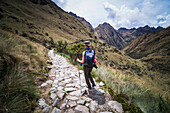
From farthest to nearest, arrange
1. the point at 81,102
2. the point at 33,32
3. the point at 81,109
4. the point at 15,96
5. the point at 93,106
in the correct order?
the point at 33,32, the point at 81,102, the point at 93,106, the point at 81,109, the point at 15,96

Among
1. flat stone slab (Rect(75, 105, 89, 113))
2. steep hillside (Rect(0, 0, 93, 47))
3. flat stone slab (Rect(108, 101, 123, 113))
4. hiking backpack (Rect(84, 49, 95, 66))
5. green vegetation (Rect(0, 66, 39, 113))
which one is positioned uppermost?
steep hillside (Rect(0, 0, 93, 47))

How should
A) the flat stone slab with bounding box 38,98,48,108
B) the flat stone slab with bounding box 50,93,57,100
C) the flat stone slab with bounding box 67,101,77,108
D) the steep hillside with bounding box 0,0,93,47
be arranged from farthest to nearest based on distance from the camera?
the steep hillside with bounding box 0,0,93,47 → the flat stone slab with bounding box 50,93,57,100 → the flat stone slab with bounding box 67,101,77,108 → the flat stone slab with bounding box 38,98,48,108

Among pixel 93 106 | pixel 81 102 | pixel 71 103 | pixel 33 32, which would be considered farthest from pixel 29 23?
pixel 93 106

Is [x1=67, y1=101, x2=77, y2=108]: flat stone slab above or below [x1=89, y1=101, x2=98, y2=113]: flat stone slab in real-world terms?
above

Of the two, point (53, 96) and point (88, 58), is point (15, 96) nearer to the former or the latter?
point (53, 96)

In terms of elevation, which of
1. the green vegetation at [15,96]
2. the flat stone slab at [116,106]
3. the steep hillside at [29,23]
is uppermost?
the steep hillside at [29,23]

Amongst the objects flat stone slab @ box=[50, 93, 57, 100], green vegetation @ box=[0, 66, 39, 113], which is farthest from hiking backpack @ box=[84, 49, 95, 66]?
green vegetation @ box=[0, 66, 39, 113]

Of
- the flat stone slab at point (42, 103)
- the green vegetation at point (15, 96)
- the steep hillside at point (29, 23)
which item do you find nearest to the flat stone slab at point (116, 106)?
the flat stone slab at point (42, 103)

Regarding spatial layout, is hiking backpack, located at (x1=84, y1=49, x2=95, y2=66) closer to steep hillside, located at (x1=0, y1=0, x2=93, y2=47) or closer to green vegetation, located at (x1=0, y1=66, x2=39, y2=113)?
green vegetation, located at (x1=0, y1=66, x2=39, y2=113)

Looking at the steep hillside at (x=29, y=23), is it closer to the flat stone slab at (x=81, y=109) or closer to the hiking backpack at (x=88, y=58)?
the hiking backpack at (x=88, y=58)

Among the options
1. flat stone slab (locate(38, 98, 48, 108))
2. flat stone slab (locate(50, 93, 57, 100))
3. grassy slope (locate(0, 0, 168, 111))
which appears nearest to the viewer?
flat stone slab (locate(38, 98, 48, 108))

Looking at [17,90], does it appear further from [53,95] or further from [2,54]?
[2,54]

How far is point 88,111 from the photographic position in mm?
2113

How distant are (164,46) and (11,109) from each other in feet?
915
